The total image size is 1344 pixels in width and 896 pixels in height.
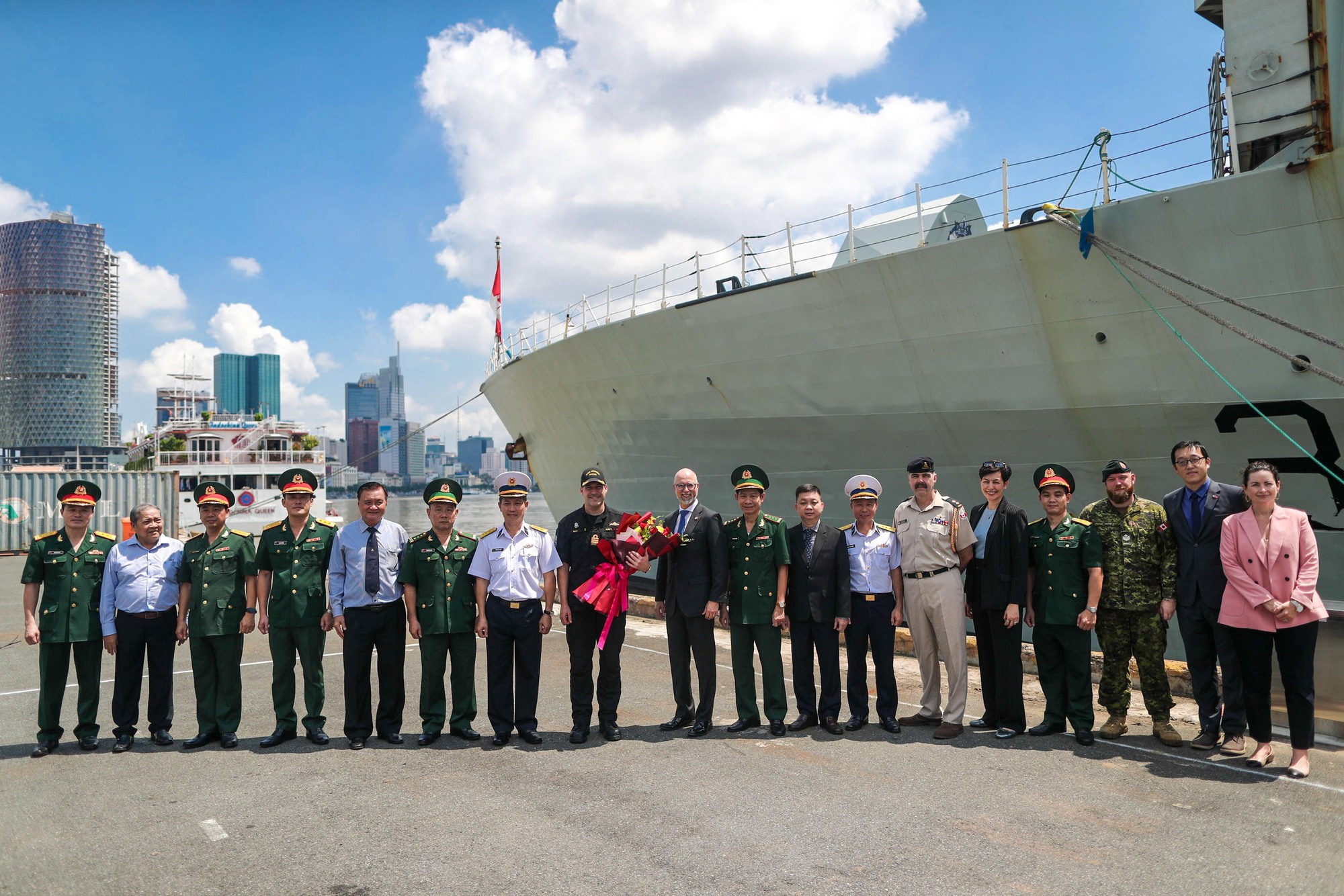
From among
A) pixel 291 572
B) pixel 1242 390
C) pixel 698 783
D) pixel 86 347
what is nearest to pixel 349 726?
pixel 291 572

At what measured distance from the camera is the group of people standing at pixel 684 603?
4117mm

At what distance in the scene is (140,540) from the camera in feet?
14.0

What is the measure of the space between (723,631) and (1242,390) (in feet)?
16.2

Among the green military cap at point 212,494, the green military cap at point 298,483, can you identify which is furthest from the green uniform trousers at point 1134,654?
the green military cap at point 212,494

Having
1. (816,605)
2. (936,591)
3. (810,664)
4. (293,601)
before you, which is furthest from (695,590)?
(293,601)

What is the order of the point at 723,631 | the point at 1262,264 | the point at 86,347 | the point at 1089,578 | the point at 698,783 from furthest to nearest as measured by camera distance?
the point at 86,347 → the point at 723,631 → the point at 1262,264 → the point at 1089,578 → the point at 698,783

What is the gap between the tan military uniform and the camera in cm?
431

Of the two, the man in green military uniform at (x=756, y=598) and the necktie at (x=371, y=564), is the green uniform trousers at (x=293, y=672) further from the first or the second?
the man in green military uniform at (x=756, y=598)

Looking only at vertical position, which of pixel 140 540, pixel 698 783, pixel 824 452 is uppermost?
pixel 824 452

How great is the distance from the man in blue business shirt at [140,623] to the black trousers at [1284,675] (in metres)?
5.34

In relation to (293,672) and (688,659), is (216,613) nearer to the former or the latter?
(293,672)

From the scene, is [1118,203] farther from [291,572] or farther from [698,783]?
[291,572]

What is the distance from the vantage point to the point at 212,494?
14.3 ft

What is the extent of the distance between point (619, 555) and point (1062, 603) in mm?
2342
